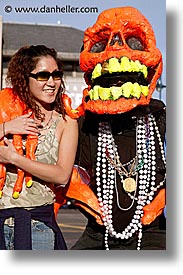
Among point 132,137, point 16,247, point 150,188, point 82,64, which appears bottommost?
point 16,247

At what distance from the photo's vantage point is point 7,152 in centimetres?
169

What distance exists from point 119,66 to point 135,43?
92mm

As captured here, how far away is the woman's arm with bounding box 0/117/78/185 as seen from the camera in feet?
5.48

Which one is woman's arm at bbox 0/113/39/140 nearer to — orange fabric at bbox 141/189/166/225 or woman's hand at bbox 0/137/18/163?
woman's hand at bbox 0/137/18/163

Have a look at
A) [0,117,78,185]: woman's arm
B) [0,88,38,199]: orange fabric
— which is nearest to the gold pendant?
[0,117,78,185]: woman's arm

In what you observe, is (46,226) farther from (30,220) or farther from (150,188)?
(150,188)

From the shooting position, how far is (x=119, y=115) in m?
1.74

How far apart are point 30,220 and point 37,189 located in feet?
0.26

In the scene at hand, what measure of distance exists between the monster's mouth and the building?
0.10m

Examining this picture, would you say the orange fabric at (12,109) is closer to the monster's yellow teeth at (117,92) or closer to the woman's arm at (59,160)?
the woman's arm at (59,160)

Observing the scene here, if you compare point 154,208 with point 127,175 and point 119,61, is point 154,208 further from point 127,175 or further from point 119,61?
point 119,61

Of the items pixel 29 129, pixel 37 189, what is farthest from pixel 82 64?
pixel 37 189

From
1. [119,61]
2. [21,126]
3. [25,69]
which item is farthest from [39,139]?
[119,61]

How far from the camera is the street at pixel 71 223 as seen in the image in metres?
1.84
